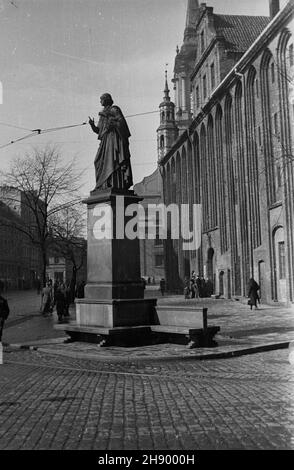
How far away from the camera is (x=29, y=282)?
3511 inches

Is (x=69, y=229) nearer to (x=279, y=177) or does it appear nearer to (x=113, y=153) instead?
(x=279, y=177)

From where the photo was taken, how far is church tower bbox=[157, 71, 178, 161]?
72.8m

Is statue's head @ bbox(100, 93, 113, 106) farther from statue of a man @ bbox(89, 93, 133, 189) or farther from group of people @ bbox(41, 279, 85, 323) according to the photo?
group of people @ bbox(41, 279, 85, 323)

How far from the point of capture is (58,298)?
70.4 ft

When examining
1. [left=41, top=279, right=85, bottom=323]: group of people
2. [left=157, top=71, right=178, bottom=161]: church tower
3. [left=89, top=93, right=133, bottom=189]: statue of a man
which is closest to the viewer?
[left=89, top=93, right=133, bottom=189]: statue of a man

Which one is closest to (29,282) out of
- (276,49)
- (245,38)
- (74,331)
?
(245,38)

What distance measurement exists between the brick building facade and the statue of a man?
28.3ft

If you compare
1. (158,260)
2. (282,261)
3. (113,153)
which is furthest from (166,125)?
(113,153)

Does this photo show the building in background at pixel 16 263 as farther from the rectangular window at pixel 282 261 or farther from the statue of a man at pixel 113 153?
the statue of a man at pixel 113 153

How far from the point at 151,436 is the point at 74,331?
8067 mm

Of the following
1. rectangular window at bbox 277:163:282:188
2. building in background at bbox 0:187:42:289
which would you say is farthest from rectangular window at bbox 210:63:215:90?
building in background at bbox 0:187:42:289

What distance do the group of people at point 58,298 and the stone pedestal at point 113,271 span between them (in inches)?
346

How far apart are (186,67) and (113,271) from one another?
201 feet

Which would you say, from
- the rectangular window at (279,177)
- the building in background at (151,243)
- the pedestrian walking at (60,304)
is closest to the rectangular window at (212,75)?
the rectangular window at (279,177)
